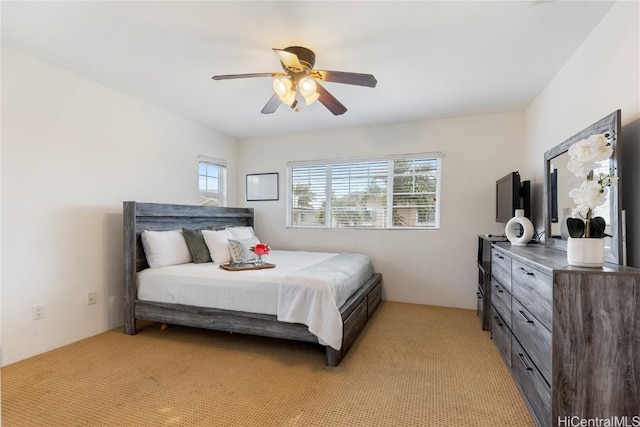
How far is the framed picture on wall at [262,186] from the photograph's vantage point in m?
4.89

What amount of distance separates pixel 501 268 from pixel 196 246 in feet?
9.99

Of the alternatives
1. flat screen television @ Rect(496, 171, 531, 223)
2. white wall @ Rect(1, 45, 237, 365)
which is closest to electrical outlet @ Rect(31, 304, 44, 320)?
white wall @ Rect(1, 45, 237, 365)

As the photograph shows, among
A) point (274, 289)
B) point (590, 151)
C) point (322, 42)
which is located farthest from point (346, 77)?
point (274, 289)

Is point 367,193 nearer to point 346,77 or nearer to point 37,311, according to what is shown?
point 346,77

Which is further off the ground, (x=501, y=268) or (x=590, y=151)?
(x=590, y=151)

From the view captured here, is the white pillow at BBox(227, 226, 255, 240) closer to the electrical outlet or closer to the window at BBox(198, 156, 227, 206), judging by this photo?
the window at BBox(198, 156, 227, 206)

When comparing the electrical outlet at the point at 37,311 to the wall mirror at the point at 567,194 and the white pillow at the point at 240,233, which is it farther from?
the wall mirror at the point at 567,194

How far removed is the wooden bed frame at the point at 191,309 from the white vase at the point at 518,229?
150cm

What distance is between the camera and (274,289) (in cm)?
258

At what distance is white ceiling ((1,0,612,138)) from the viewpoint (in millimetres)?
1899

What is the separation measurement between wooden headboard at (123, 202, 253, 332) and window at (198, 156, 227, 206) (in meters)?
0.47

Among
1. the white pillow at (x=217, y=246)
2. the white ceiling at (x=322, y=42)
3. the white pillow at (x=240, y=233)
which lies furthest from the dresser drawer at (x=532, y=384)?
the white pillow at (x=240, y=233)

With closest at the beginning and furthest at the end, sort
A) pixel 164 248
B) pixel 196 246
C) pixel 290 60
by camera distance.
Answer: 1. pixel 290 60
2. pixel 164 248
3. pixel 196 246

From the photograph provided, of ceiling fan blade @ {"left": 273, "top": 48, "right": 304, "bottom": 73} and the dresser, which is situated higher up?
ceiling fan blade @ {"left": 273, "top": 48, "right": 304, "bottom": 73}
